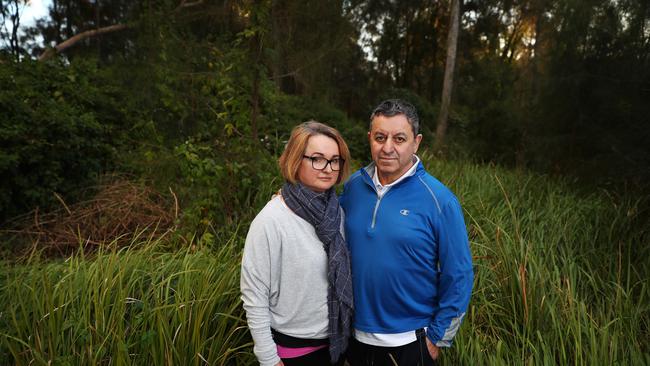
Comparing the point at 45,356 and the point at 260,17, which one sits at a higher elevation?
the point at 260,17

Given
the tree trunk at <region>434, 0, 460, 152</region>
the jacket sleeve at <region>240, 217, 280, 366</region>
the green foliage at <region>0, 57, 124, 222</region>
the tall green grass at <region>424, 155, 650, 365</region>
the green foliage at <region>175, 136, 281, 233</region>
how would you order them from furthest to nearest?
the tree trunk at <region>434, 0, 460, 152</region>
the green foliage at <region>0, 57, 124, 222</region>
the green foliage at <region>175, 136, 281, 233</region>
the tall green grass at <region>424, 155, 650, 365</region>
the jacket sleeve at <region>240, 217, 280, 366</region>

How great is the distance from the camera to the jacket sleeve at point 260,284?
5.11 feet

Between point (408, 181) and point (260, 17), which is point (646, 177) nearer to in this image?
point (408, 181)

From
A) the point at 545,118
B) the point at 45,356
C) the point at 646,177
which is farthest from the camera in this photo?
the point at 545,118

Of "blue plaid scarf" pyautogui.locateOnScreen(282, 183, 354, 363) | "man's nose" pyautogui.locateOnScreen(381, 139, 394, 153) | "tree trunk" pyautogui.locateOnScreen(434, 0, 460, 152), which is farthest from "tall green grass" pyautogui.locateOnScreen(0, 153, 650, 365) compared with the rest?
"tree trunk" pyautogui.locateOnScreen(434, 0, 460, 152)

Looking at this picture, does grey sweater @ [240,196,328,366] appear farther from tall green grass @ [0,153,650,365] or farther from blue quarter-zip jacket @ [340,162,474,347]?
tall green grass @ [0,153,650,365]

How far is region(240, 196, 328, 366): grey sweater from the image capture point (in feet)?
5.14

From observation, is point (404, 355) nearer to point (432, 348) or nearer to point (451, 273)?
point (432, 348)

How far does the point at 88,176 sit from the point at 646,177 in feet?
24.7

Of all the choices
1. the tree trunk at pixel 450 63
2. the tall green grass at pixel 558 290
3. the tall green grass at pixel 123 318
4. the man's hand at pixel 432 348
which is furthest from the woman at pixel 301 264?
the tree trunk at pixel 450 63

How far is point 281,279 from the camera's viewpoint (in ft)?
5.30

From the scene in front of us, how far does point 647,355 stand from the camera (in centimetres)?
192

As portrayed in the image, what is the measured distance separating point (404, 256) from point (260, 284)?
0.62m

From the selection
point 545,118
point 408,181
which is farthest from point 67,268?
point 545,118
